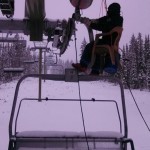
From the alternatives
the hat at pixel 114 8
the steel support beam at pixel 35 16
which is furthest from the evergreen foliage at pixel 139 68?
the hat at pixel 114 8

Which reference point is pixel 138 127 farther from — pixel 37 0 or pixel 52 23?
pixel 37 0

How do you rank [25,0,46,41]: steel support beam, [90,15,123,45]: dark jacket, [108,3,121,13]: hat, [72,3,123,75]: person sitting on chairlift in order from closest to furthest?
[72,3,123,75]: person sitting on chairlift, [90,15,123,45]: dark jacket, [108,3,121,13]: hat, [25,0,46,41]: steel support beam

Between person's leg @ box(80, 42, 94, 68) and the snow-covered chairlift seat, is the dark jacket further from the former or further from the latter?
the snow-covered chairlift seat

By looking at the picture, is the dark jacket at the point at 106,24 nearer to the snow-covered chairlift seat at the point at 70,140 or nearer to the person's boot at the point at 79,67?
the person's boot at the point at 79,67

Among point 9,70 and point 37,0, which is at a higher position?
point 37,0

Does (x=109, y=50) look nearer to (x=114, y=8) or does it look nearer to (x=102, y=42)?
(x=102, y=42)

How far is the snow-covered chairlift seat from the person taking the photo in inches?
149

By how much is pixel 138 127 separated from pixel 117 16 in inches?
457

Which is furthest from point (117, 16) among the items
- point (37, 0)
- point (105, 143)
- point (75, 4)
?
point (37, 0)

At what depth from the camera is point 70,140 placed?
386 centimetres

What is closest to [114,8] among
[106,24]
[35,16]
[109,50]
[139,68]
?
[106,24]

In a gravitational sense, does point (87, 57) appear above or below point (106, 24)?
below

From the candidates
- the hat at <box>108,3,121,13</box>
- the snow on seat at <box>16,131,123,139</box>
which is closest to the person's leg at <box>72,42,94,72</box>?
the hat at <box>108,3,121,13</box>

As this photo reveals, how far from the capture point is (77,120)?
1795 centimetres
